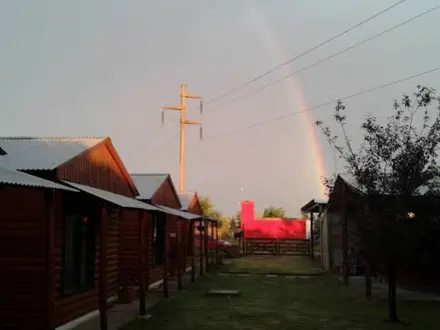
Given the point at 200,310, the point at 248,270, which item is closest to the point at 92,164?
the point at 200,310

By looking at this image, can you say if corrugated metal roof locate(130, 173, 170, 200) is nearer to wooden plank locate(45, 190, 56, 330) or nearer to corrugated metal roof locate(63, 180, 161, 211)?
corrugated metal roof locate(63, 180, 161, 211)

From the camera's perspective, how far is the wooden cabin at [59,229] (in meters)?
10.0

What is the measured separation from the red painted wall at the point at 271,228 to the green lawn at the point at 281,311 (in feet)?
90.6

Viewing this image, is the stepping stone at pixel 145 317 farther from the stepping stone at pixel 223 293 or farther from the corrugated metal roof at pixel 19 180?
the corrugated metal roof at pixel 19 180

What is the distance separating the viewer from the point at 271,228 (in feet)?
155

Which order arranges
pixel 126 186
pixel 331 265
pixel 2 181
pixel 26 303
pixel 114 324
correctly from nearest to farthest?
pixel 2 181 → pixel 26 303 → pixel 114 324 → pixel 126 186 → pixel 331 265

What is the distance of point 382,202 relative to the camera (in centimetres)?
1189

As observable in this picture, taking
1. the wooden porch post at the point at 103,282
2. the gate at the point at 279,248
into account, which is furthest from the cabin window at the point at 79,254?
the gate at the point at 279,248

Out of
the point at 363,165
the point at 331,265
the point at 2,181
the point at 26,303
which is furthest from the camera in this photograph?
the point at 331,265

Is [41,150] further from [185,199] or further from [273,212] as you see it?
[273,212]

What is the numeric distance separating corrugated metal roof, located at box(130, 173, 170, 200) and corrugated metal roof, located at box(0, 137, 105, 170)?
18.5 ft

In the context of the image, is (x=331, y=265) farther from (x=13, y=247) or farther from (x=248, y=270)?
(x=13, y=247)

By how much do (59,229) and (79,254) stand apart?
7.01 ft

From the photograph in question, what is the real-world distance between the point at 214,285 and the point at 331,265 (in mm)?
8063
